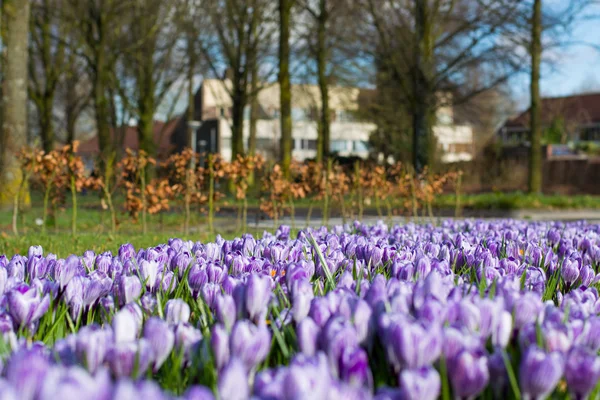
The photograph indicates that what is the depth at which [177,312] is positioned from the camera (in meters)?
2.06

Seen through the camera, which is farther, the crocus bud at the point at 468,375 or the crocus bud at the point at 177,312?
the crocus bud at the point at 177,312

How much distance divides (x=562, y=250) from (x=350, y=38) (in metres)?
23.1

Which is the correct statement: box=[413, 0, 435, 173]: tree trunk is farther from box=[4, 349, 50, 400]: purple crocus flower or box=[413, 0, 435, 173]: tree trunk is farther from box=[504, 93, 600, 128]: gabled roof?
box=[504, 93, 600, 128]: gabled roof

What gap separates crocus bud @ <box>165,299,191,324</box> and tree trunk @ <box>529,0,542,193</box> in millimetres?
21519

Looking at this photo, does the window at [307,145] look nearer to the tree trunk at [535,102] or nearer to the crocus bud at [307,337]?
the tree trunk at [535,102]

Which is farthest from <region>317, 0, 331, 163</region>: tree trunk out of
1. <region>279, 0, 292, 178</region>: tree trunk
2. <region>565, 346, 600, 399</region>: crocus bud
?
<region>565, 346, 600, 399</region>: crocus bud

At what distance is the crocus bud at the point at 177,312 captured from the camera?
6.70 ft

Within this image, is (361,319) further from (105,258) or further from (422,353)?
(105,258)

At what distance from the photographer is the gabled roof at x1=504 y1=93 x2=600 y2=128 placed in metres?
65.1

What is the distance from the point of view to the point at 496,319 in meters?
1.79

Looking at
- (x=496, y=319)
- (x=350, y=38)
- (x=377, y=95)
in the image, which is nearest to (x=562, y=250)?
(x=496, y=319)

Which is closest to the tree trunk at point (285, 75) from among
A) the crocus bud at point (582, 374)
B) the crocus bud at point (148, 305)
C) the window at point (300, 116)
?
the crocus bud at point (148, 305)

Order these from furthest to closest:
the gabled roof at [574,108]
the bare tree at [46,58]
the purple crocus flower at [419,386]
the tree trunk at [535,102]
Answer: the gabled roof at [574,108], the bare tree at [46,58], the tree trunk at [535,102], the purple crocus flower at [419,386]

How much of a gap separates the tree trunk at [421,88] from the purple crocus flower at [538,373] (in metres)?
21.4
